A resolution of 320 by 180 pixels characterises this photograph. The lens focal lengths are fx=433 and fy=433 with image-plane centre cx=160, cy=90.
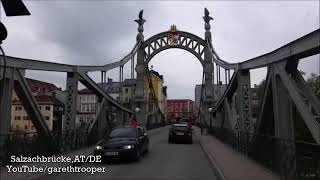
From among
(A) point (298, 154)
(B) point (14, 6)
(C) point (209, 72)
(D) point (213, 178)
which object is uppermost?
(C) point (209, 72)

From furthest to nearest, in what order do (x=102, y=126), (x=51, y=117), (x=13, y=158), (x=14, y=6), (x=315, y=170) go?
(x=51, y=117)
(x=102, y=126)
(x=13, y=158)
(x=315, y=170)
(x=14, y=6)

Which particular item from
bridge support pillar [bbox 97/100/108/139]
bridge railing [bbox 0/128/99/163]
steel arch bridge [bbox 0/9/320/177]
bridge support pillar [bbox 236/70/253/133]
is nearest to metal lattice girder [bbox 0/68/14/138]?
steel arch bridge [bbox 0/9/320/177]

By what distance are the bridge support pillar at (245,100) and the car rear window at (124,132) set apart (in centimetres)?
614

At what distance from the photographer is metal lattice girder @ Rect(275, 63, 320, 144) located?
37.0 ft

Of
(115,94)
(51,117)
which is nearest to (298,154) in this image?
(51,117)

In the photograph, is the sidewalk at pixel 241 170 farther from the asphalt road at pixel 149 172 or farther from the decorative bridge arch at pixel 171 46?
the decorative bridge arch at pixel 171 46

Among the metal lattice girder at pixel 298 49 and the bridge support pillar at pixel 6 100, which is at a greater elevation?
the metal lattice girder at pixel 298 49

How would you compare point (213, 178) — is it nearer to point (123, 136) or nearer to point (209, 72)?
point (123, 136)

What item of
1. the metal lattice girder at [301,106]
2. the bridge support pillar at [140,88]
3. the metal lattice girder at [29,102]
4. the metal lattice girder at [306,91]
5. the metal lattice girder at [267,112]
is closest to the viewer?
the metal lattice girder at [301,106]

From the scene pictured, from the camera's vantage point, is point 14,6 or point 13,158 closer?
point 14,6

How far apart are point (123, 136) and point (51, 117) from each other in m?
68.9

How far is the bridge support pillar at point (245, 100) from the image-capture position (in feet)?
72.6

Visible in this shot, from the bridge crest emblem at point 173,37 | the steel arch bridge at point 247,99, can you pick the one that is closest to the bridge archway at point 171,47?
the bridge crest emblem at point 173,37

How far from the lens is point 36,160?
15.8 m
